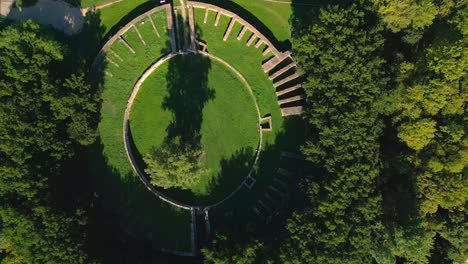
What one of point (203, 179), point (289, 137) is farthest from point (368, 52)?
point (203, 179)

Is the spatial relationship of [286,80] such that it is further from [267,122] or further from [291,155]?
[291,155]

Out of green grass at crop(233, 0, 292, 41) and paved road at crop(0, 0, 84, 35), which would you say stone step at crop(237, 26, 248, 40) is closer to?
green grass at crop(233, 0, 292, 41)

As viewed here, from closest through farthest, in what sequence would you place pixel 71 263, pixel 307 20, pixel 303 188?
pixel 71 263 < pixel 303 188 < pixel 307 20

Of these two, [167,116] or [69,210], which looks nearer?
[69,210]

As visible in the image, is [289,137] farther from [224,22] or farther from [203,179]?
[224,22]

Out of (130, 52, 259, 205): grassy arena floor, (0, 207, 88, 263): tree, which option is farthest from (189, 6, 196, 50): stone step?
(0, 207, 88, 263): tree

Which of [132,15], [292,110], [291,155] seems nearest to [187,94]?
[132,15]

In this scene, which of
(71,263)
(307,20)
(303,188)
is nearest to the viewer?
(71,263)
